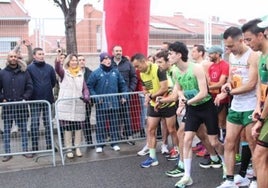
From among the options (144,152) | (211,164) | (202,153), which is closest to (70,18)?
(144,152)

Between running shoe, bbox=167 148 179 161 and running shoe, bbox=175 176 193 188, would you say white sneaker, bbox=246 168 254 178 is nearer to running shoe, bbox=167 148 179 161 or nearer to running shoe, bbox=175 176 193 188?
running shoe, bbox=175 176 193 188

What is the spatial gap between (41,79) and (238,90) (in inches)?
149

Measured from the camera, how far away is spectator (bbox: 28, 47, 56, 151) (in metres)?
7.43

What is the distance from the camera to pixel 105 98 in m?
7.75

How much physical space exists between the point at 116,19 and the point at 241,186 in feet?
15.5

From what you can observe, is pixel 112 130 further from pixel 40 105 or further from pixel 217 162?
pixel 217 162

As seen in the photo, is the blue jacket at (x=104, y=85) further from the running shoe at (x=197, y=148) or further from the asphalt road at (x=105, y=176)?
the running shoe at (x=197, y=148)

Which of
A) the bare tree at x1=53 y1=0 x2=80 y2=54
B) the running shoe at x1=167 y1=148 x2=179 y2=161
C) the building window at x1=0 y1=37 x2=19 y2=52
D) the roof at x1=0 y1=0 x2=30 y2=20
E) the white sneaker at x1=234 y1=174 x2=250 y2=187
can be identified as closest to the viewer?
the white sneaker at x1=234 y1=174 x2=250 y2=187

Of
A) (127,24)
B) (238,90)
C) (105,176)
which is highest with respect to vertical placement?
(127,24)

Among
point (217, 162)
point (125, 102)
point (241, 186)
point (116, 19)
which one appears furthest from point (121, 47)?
point (241, 186)

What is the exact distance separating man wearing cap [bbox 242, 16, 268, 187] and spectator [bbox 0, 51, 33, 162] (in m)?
4.09

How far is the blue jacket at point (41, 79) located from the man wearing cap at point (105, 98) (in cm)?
70

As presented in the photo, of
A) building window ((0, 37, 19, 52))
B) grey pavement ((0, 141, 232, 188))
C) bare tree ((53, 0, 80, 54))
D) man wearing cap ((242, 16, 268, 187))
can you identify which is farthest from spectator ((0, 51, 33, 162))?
bare tree ((53, 0, 80, 54))

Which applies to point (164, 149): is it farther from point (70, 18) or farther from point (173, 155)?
point (70, 18)
